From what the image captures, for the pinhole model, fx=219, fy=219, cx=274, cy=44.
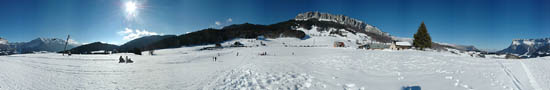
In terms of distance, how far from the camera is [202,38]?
13475cm

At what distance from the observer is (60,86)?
32.6 feet

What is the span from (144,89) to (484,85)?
1446cm

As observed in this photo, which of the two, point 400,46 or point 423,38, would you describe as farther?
point 400,46

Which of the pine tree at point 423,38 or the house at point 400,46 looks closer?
the pine tree at point 423,38

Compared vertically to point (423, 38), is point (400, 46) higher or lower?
lower

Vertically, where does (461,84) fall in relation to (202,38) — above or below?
below

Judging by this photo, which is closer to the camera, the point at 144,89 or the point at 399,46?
the point at 144,89

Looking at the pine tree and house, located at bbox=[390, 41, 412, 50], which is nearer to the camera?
the pine tree

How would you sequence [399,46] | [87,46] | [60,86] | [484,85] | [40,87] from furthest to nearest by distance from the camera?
1. [87,46]
2. [399,46]
3. [60,86]
4. [40,87]
5. [484,85]

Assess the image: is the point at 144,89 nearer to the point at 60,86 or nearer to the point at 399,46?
the point at 60,86

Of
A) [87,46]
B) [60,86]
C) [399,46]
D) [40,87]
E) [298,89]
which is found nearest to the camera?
[298,89]

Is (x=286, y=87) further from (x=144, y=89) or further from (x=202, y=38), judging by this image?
(x=202, y=38)

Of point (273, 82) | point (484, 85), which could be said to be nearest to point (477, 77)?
point (484, 85)

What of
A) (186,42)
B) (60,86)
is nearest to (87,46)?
(186,42)
